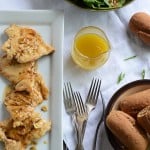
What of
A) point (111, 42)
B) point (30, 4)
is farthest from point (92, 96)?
point (30, 4)

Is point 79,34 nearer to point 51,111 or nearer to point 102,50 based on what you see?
point 102,50

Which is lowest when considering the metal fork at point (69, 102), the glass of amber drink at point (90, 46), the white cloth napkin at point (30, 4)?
the metal fork at point (69, 102)

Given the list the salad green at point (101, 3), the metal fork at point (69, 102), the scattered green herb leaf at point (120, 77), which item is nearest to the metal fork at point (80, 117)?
the metal fork at point (69, 102)

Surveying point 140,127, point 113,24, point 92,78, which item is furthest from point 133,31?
point 140,127

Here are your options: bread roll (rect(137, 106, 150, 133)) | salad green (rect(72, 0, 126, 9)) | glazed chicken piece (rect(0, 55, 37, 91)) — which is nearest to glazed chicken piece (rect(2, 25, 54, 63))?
glazed chicken piece (rect(0, 55, 37, 91))

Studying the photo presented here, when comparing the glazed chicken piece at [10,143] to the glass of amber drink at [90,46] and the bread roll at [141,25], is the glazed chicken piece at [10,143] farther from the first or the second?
the bread roll at [141,25]
